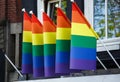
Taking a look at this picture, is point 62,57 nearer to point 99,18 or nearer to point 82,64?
point 82,64

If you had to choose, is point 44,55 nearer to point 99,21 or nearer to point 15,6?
point 99,21

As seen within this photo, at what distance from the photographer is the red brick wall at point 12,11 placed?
1650 cm

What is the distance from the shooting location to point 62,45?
492 inches

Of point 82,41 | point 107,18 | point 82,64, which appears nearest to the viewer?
point 82,64

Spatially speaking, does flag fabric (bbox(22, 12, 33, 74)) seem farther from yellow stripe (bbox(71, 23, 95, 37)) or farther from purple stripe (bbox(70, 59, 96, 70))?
purple stripe (bbox(70, 59, 96, 70))

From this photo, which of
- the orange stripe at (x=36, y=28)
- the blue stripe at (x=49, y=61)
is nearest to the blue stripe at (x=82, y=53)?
the blue stripe at (x=49, y=61)

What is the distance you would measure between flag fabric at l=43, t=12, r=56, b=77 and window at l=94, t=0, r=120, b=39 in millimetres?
1799

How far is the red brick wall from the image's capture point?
1650cm

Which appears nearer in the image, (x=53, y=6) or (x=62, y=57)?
(x=62, y=57)

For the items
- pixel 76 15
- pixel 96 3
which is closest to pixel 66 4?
pixel 96 3

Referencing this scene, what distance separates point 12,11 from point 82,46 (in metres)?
5.23

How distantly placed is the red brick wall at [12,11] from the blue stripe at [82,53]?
198 inches

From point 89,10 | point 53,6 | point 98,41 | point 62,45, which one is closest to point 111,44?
point 98,41

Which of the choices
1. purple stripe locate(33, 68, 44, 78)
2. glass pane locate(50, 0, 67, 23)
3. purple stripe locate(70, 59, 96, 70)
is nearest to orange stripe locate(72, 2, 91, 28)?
purple stripe locate(70, 59, 96, 70)
